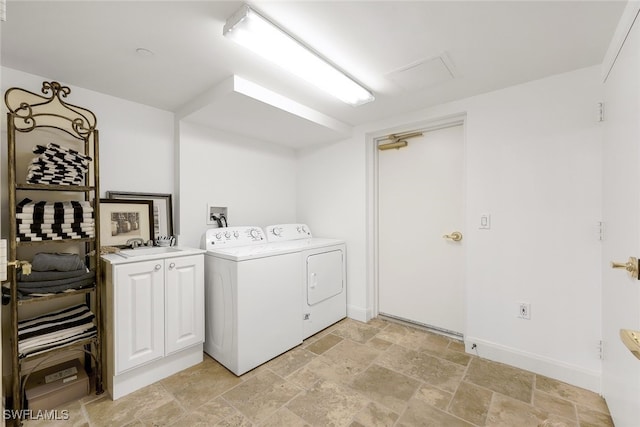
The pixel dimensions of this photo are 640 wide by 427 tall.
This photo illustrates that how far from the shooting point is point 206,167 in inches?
108

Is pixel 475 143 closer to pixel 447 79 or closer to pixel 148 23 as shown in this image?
pixel 447 79

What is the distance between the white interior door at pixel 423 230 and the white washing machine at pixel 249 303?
112 centimetres

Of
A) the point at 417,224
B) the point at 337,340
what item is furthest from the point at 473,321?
the point at 337,340

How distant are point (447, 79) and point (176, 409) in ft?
9.29

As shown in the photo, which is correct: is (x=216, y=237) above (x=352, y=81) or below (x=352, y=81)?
below

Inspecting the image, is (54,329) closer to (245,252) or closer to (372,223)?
(245,252)

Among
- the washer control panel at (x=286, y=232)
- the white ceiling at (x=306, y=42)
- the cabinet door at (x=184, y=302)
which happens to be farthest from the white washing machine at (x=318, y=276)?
the white ceiling at (x=306, y=42)

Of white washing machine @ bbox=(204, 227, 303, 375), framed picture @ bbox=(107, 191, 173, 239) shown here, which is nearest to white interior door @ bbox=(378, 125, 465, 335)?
white washing machine @ bbox=(204, 227, 303, 375)

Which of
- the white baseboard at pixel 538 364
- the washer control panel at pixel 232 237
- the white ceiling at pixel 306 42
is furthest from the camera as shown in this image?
the washer control panel at pixel 232 237

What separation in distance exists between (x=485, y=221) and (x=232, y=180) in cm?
238

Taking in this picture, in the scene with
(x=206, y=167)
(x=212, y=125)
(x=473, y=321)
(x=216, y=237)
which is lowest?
(x=473, y=321)

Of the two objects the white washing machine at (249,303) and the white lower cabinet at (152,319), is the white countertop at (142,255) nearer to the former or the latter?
the white lower cabinet at (152,319)

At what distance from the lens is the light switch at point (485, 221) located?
2.28 metres

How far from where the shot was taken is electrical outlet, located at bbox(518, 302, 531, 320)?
2.11m
